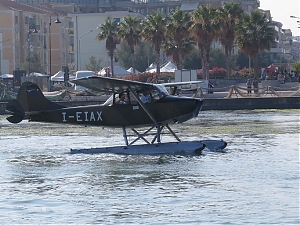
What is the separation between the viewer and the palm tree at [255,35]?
65.2m

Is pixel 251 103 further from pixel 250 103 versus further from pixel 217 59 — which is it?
pixel 217 59

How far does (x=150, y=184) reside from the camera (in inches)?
658

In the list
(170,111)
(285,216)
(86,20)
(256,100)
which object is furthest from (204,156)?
(86,20)

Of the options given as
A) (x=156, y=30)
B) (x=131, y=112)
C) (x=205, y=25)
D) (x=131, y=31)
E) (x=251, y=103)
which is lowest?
(x=251, y=103)

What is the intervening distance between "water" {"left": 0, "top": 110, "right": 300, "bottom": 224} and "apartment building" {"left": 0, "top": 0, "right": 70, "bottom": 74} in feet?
267

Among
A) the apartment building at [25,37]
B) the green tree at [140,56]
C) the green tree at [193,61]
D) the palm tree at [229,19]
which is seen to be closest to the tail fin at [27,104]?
the palm tree at [229,19]

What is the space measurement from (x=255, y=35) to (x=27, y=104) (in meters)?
45.0

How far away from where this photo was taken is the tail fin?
22.3 meters

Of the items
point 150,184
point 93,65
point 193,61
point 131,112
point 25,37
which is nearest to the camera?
point 150,184

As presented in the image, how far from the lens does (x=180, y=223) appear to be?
12.7 meters

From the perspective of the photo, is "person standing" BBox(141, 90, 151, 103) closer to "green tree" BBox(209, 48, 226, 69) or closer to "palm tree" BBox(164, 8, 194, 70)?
"palm tree" BBox(164, 8, 194, 70)

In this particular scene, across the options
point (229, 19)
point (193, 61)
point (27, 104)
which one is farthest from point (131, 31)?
point (27, 104)

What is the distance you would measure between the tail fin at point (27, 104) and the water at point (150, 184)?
1176mm

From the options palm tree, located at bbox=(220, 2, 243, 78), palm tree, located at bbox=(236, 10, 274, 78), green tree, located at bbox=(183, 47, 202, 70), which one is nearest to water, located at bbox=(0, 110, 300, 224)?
palm tree, located at bbox=(236, 10, 274, 78)
